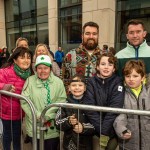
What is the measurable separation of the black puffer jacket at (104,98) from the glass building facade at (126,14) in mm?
7392

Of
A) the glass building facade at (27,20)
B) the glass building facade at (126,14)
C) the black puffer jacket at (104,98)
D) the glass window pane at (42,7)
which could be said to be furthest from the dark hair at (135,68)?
the glass window pane at (42,7)

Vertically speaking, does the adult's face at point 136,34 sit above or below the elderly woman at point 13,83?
above

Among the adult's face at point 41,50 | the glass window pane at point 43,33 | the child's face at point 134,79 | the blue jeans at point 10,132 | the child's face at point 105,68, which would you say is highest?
the glass window pane at point 43,33

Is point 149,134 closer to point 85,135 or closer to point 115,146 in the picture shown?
point 115,146

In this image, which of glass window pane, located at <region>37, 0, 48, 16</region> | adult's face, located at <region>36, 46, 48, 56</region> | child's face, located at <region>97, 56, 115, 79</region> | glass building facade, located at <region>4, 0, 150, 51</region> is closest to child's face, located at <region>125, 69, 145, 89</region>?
child's face, located at <region>97, 56, 115, 79</region>

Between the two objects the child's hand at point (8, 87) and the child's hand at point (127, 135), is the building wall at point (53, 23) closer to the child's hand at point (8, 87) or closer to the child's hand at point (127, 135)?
the child's hand at point (8, 87)

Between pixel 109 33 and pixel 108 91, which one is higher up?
pixel 109 33

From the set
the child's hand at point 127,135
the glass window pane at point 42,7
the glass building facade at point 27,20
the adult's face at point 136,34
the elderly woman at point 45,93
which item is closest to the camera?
the child's hand at point 127,135

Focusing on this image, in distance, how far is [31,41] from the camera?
13.7 metres

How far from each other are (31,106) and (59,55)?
28.0 ft

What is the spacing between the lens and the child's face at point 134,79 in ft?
8.00

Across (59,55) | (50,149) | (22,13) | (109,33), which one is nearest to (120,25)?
(109,33)

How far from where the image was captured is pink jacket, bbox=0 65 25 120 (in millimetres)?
2953

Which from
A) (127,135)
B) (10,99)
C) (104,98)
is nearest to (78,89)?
(104,98)
